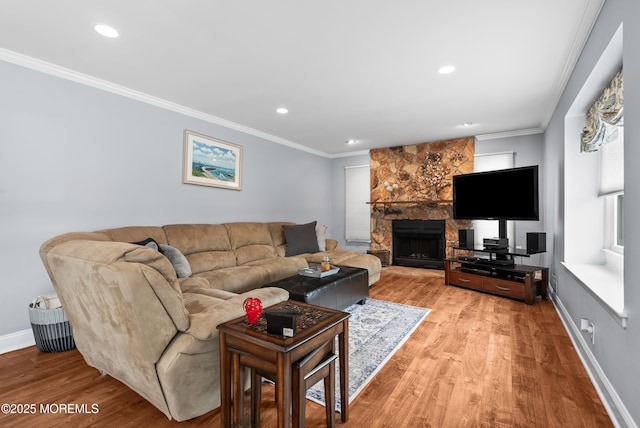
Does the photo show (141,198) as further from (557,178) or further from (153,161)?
(557,178)

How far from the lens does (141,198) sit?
11.3ft

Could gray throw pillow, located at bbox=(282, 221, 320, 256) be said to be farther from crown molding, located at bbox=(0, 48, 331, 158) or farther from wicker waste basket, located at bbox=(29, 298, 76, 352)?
wicker waste basket, located at bbox=(29, 298, 76, 352)

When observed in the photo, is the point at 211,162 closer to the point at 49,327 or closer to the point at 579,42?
the point at 49,327

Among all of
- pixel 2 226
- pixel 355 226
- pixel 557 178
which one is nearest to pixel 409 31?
pixel 557 178

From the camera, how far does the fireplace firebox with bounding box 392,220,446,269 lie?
569cm

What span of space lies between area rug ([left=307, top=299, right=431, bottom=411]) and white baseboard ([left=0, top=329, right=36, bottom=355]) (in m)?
2.54

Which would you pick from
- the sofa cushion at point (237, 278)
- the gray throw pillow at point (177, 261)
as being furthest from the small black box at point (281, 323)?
the gray throw pillow at point (177, 261)

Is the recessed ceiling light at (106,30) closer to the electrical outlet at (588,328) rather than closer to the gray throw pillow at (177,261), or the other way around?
the gray throw pillow at (177,261)

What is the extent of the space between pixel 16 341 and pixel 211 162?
8.72 feet

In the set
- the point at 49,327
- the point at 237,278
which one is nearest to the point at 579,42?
the point at 237,278

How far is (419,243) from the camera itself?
5.95m

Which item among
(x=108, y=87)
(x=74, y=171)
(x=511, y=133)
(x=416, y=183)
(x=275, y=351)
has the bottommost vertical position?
(x=275, y=351)

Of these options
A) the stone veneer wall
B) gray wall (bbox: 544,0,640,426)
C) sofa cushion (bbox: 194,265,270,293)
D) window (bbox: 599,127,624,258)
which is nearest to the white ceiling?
gray wall (bbox: 544,0,640,426)

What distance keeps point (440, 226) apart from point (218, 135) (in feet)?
13.6
